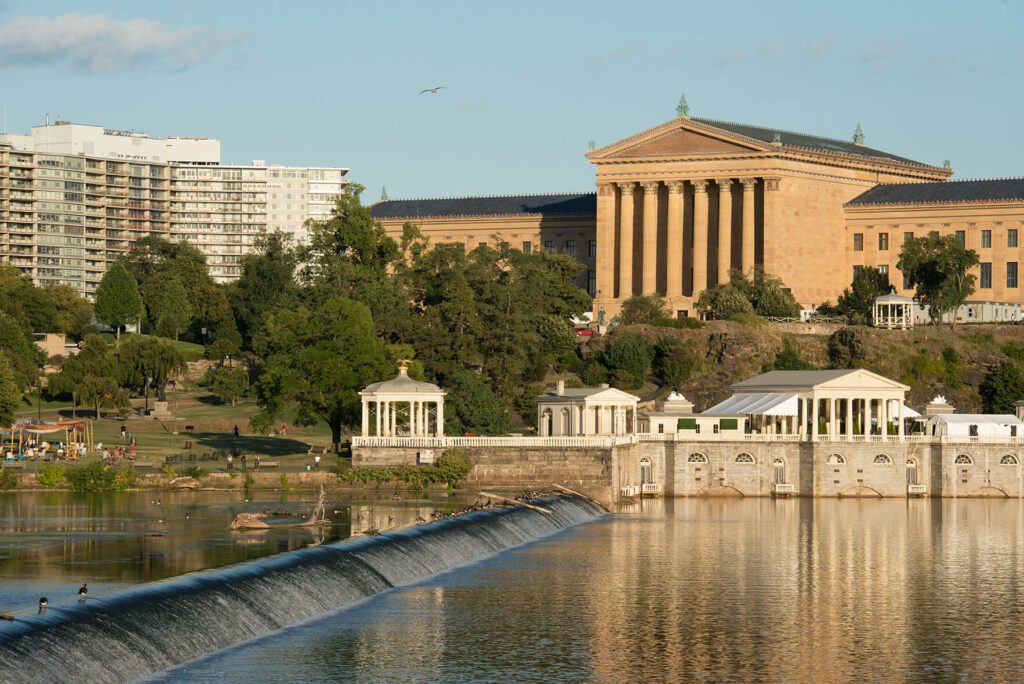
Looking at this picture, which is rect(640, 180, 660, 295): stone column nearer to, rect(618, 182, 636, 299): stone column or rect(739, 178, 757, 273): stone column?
rect(618, 182, 636, 299): stone column

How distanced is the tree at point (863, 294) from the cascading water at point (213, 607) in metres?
92.8

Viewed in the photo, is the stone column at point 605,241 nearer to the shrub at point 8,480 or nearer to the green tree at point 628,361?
the green tree at point 628,361

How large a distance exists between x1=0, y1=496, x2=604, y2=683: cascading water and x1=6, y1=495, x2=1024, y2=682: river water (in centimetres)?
84

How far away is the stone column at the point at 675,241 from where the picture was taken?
598ft

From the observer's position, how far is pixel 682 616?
6788 cm

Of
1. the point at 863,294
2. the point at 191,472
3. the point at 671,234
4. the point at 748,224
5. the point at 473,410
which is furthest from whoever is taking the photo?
the point at 671,234

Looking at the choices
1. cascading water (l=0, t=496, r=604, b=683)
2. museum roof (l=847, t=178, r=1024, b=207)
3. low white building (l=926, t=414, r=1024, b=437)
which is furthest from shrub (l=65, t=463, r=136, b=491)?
museum roof (l=847, t=178, r=1024, b=207)

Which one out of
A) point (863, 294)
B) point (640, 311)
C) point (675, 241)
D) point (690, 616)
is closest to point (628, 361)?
point (640, 311)

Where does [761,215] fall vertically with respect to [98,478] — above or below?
above

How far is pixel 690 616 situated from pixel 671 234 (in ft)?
384

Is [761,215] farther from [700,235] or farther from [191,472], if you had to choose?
[191,472]

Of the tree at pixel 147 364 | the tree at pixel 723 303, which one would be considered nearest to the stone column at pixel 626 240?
the tree at pixel 723 303

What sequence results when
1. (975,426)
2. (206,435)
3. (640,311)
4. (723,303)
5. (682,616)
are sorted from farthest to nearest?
(640,311)
(723,303)
(206,435)
(975,426)
(682,616)

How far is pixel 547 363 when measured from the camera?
520 feet
